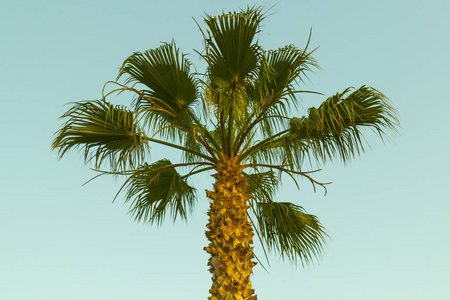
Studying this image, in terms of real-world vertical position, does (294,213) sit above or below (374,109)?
below

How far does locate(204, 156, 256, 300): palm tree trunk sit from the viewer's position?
6.91 metres

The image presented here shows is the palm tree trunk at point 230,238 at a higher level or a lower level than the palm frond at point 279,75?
lower

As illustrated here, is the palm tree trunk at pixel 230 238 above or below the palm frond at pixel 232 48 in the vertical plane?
below

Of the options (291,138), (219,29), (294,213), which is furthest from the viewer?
(294,213)

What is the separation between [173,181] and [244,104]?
200cm

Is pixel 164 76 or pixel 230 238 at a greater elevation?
pixel 164 76

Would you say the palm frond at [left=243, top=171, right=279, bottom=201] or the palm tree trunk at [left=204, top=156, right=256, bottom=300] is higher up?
the palm frond at [left=243, top=171, right=279, bottom=201]

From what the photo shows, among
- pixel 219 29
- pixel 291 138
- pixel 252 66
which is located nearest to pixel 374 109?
pixel 291 138

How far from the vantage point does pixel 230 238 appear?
7.08 m

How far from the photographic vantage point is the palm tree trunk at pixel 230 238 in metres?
6.91

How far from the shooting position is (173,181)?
852cm

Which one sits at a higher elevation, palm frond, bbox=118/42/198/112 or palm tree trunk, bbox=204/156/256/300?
palm frond, bbox=118/42/198/112

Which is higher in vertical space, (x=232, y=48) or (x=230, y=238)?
(x=232, y=48)

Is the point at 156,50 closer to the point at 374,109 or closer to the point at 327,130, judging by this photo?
the point at 327,130
